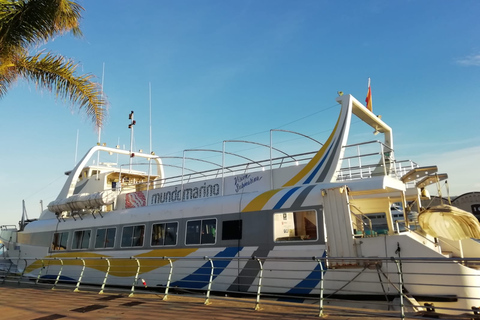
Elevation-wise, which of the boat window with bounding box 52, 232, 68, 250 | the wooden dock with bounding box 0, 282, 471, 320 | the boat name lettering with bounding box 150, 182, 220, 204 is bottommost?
the wooden dock with bounding box 0, 282, 471, 320

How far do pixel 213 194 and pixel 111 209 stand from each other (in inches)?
210

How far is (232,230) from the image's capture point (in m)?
11.6

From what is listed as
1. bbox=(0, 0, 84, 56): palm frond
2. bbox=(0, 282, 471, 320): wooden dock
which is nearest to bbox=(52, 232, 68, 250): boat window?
bbox=(0, 282, 471, 320): wooden dock

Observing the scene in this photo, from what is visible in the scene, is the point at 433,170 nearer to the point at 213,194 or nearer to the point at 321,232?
the point at 321,232

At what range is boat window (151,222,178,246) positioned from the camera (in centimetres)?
1303

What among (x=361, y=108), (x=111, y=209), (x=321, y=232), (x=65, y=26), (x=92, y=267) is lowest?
(x=92, y=267)

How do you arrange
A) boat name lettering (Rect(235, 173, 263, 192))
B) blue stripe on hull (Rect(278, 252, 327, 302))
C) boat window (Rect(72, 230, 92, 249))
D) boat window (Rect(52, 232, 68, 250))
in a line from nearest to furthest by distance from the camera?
blue stripe on hull (Rect(278, 252, 327, 302)) → boat name lettering (Rect(235, 173, 263, 192)) → boat window (Rect(72, 230, 92, 249)) → boat window (Rect(52, 232, 68, 250))

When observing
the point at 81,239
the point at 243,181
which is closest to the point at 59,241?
the point at 81,239

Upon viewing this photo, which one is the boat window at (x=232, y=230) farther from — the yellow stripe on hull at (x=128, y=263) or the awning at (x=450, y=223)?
the awning at (x=450, y=223)

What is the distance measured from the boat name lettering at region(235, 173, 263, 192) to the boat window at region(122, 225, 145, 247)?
4.02m

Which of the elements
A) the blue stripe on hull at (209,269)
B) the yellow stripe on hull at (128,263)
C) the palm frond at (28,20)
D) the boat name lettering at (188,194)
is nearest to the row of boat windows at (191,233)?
the yellow stripe on hull at (128,263)

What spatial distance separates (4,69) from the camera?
9.77 m

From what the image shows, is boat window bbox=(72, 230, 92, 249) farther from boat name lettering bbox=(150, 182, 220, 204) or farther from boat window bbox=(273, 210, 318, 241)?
boat window bbox=(273, 210, 318, 241)

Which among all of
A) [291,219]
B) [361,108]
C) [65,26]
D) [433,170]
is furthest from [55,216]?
[433,170]
